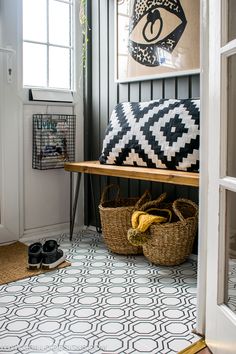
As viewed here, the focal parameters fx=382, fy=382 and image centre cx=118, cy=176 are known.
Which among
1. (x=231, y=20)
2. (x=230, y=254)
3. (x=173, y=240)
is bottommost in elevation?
(x=173, y=240)

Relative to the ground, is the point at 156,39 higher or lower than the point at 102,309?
higher

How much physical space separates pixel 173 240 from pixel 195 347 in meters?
0.80

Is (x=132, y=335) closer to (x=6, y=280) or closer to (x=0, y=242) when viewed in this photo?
(x=6, y=280)

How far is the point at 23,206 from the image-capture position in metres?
2.78

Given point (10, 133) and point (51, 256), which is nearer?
point (51, 256)

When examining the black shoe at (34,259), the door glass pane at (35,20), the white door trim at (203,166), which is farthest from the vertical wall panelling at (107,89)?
the white door trim at (203,166)

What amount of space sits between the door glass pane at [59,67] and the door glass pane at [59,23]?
0.07 metres

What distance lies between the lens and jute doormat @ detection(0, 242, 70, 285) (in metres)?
2.08

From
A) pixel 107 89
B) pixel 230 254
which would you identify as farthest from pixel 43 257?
pixel 107 89

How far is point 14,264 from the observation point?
7.43 ft

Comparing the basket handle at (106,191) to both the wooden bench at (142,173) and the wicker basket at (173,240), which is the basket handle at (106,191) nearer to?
the wooden bench at (142,173)

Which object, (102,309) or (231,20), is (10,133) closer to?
(102,309)

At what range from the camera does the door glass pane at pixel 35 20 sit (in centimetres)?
274

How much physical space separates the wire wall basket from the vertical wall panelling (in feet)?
0.63
